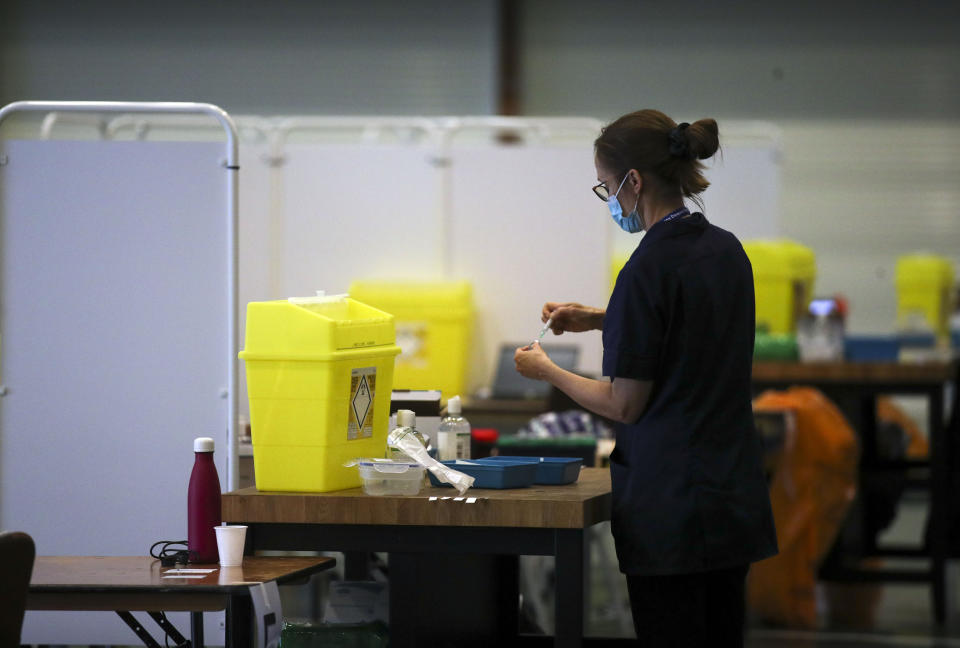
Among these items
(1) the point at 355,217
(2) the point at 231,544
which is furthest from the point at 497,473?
(1) the point at 355,217

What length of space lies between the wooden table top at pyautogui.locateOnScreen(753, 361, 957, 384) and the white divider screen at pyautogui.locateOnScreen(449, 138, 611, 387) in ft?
2.75

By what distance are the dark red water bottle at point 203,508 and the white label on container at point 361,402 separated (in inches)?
11.0

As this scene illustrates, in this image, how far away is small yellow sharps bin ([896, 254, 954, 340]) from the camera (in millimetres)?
8469

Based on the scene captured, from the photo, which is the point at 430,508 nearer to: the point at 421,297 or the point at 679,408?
the point at 679,408

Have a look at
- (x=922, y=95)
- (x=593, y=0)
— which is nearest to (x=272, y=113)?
(x=593, y=0)

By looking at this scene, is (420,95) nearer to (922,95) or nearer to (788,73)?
(788,73)

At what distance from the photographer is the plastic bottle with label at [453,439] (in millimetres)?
2842

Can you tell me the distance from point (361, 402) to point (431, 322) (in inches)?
129

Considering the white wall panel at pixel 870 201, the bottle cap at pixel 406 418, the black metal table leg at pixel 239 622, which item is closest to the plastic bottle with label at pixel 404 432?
the bottle cap at pixel 406 418

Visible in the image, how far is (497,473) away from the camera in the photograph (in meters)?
2.44

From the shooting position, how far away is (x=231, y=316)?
296cm

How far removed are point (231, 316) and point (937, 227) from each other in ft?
26.4

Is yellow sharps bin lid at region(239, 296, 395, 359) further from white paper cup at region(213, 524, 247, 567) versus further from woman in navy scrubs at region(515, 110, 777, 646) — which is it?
woman in navy scrubs at region(515, 110, 777, 646)

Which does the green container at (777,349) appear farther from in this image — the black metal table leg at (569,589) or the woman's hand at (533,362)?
the black metal table leg at (569,589)
